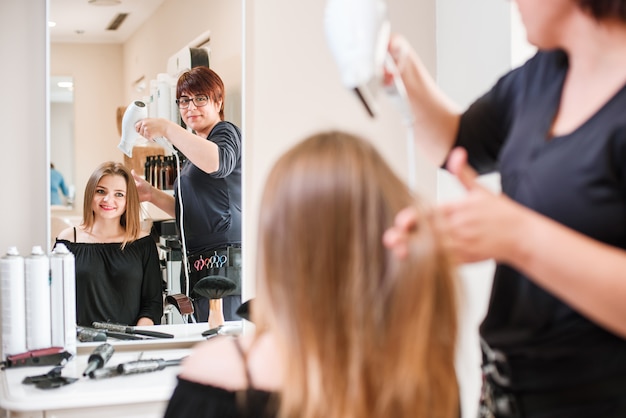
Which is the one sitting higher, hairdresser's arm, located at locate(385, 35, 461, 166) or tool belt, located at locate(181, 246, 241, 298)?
hairdresser's arm, located at locate(385, 35, 461, 166)

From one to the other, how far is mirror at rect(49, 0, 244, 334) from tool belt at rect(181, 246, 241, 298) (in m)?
0.30

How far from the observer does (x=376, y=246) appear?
0.76m

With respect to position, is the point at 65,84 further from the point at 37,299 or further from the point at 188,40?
the point at 37,299

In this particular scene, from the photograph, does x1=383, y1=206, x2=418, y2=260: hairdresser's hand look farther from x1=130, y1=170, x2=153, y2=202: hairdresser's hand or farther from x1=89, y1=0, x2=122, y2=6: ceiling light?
x1=89, y1=0, x2=122, y2=6: ceiling light

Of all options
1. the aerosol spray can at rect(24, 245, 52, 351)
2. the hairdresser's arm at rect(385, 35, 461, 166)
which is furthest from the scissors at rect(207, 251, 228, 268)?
the hairdresser's arm at rect(385, 35, 461, 166)

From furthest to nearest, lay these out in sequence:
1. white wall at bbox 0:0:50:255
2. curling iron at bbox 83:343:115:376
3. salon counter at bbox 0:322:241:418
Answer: white wall at bbox 0:0:50:255 < curling iron at bbox 83:343:115:376 < salon counter at bbox 0:322:241:418

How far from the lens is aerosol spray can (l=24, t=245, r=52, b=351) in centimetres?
153

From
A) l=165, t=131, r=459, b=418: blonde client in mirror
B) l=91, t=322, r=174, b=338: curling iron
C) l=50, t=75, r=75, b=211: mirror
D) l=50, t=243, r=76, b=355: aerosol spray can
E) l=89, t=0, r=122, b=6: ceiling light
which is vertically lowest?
l=91, t=322, r=174, b=338: curling iron

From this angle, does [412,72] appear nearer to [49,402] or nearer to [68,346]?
[49,402]

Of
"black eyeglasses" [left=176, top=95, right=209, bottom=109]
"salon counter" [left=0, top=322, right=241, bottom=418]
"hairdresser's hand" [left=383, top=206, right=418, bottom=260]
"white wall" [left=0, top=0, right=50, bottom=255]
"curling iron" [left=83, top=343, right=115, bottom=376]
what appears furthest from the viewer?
"black eyeglasses" [left=176, top=95, right=209, bottom=109]

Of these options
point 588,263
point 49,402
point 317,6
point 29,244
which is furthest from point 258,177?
point 588,263

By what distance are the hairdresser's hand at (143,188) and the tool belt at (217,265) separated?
182 millimetres

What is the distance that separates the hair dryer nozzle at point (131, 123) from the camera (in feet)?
5.59

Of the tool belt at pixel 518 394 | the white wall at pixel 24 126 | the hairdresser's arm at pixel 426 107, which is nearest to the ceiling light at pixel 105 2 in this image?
the white wall at pixel 24 126
